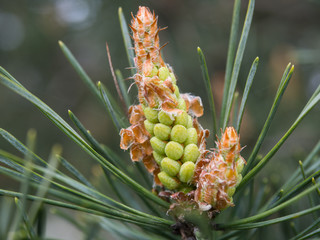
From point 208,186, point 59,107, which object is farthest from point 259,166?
point 59,107

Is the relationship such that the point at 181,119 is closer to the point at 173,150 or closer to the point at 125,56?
the point at 173,150

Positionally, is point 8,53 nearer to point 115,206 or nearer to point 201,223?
point 115,206

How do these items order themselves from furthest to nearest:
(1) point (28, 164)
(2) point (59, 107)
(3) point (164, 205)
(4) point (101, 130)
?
(2) point (59, 107) < (4) point (101, 130) < (3) point (164, 205) < (1) point (28, 164)

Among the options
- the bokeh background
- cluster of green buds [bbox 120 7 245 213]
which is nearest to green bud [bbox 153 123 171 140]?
cluster of green buds [bbox 120 7 245 213]

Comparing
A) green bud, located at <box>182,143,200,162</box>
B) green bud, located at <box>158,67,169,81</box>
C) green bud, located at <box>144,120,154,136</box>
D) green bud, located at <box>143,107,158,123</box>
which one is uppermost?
green bud, located at <box>158,67,169,81</box>

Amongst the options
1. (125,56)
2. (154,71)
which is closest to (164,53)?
(125,56)

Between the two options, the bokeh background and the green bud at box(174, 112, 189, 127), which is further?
the bokeh background

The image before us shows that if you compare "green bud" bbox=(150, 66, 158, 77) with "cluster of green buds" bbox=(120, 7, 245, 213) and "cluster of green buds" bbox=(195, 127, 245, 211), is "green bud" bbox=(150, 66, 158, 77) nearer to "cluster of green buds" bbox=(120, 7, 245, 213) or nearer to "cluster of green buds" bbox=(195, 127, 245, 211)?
"cluster of green buds" bbox=(120, 7, 245, 213)
